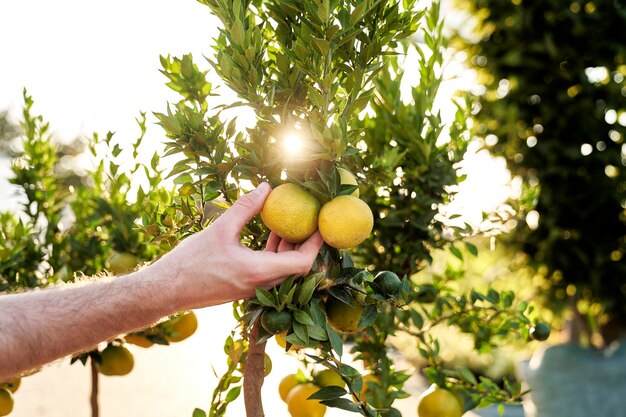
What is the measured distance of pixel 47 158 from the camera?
1356 millimetres

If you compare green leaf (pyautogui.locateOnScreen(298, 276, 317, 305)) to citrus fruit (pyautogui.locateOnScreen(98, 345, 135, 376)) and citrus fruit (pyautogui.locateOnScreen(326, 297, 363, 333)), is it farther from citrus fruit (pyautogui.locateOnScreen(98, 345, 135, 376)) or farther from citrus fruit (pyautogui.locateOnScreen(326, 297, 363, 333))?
citrus fruit (pyautogui.locateOnScreen(98, 345, 135, 376))

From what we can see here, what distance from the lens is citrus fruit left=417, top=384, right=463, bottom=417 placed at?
1.00 meters

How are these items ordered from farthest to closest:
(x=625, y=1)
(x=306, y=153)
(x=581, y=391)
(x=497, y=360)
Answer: (x=497, y=360), (x=581, y=391), (x=625, y=1), (x=306, y=153)

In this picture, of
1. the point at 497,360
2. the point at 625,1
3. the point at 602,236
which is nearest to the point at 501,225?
the point at 602,236

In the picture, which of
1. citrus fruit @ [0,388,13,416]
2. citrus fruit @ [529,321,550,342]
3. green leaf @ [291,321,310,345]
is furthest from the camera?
citrus fruit @ [0,388,13,416]

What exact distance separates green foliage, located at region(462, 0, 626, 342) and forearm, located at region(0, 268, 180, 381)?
86.2 inches

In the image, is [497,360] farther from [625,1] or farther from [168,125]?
[168,125]

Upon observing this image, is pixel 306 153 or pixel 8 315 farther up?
pixel 306 153

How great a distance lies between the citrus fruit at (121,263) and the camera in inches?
45.5

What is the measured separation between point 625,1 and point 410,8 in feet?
7.95

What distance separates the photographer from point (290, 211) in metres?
0.69

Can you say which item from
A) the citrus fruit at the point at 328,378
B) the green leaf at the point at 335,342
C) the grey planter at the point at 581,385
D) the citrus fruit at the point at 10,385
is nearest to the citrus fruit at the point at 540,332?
the citrus fruit at the point at 328,378

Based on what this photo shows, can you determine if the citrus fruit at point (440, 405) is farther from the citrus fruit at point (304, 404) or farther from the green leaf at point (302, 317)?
the green leaf at point (302, 317)

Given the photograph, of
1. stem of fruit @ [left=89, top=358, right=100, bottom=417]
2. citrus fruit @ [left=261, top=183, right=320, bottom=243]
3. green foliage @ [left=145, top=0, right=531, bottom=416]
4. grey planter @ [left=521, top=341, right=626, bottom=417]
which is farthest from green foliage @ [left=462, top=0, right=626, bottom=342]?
citrus fruit @ [left=261, top=183, right=320, bottom=243]
